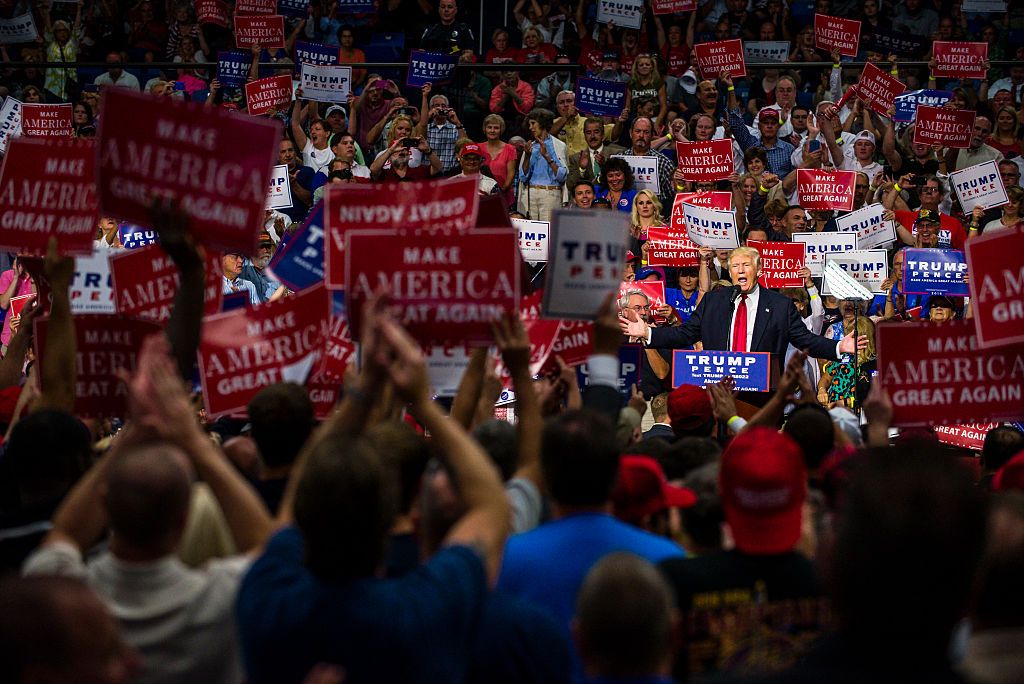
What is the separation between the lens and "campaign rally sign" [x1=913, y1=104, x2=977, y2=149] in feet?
46.9

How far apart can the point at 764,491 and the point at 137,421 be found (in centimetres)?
135

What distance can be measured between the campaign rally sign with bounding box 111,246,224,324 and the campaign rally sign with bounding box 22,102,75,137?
7.17 m

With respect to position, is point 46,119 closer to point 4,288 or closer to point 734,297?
point 4,288

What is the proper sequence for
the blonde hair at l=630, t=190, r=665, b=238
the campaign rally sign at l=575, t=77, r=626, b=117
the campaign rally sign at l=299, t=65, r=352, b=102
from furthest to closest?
the campaign rally sign at l=299, t=65, r=352, b=102
the campaign rally sign at l=575, t=77, r=626, b=117
the blonde hair at l=630, t=190, r=665, b=238

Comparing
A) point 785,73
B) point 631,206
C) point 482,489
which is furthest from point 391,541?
point 785,73

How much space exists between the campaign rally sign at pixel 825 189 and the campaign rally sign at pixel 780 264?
1.70 meters

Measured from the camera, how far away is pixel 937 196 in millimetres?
13914

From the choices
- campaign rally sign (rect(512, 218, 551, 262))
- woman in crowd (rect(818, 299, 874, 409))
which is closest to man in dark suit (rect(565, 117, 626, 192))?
campaign rally sign (rect(512, 218, 551, 262))

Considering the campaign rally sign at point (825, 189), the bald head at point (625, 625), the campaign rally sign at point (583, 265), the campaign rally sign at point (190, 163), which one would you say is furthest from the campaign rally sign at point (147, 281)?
the campaign rally sign at point (825, 189)

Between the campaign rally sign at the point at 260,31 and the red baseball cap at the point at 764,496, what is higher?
the campaign rally sign at the point at 260,31

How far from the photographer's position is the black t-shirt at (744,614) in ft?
9.21

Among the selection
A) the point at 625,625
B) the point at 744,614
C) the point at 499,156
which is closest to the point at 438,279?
the point at 744,614

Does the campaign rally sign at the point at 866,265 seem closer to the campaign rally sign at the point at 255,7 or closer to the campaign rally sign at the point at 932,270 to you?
the campaign rally sign at the point at 932,270

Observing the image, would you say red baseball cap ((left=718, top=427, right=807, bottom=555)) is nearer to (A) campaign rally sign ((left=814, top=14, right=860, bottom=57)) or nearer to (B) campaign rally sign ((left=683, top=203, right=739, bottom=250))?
(B) campaign rally sign ((left=683, top=203, right=739, bottom=250))
